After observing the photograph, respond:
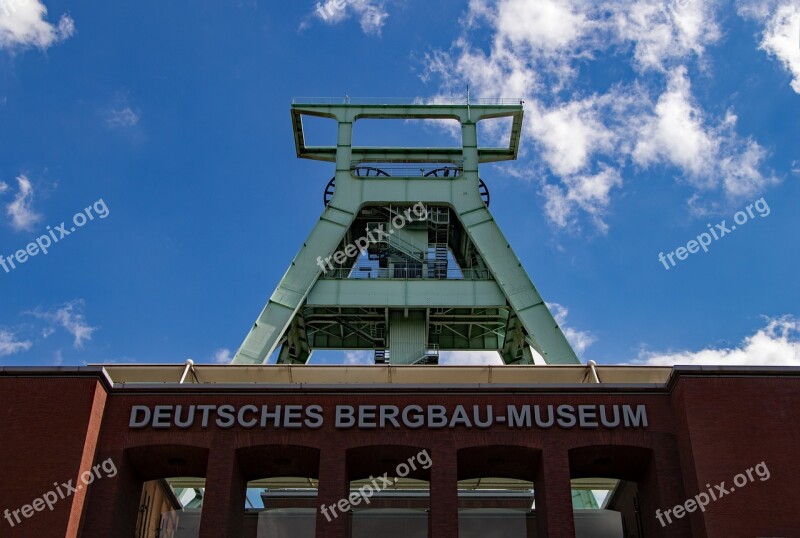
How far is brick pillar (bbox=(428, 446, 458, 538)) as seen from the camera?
802 inches

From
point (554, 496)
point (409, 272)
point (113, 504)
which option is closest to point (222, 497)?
point (113, 504)

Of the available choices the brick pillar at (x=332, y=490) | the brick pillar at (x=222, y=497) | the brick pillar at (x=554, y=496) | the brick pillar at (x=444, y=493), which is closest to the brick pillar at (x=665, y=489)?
the brick pillar at (x=554, y=496)

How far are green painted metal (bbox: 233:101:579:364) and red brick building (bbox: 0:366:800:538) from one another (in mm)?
8103

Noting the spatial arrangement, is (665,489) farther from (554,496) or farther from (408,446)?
(408,446)

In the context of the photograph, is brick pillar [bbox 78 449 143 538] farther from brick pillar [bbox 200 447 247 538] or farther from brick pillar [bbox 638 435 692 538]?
brick pillar [bbox 638 435 692 538]

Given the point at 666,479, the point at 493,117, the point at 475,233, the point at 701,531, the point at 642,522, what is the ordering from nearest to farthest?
the point at 701,531 < the point at 666,479 < the point at 642,522 < the point at 475,233 < the point at 493,117

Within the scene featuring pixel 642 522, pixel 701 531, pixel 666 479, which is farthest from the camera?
pixel 642 522

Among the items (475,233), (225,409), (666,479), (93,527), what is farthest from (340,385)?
(475,233)

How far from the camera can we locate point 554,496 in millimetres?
20750

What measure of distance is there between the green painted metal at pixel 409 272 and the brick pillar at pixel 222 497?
9.18m

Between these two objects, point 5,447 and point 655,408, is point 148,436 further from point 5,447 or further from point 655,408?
point 655,408

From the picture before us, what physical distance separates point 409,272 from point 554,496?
47.7 ft

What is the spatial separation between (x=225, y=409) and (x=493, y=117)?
1868 cm

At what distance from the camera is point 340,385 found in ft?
72.4
